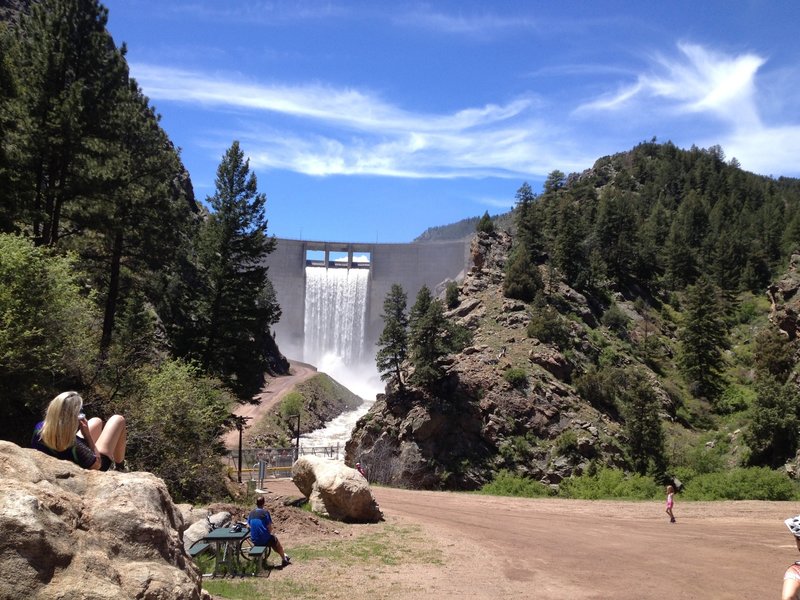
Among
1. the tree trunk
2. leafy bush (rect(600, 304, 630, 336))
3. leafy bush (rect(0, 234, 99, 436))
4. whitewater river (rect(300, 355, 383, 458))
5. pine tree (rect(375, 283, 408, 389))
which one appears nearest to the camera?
leafy bush (rect(0, 234, 99, 436))

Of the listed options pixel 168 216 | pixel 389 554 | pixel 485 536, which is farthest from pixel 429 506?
pixel 168 216

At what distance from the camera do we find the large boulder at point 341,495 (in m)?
16.4

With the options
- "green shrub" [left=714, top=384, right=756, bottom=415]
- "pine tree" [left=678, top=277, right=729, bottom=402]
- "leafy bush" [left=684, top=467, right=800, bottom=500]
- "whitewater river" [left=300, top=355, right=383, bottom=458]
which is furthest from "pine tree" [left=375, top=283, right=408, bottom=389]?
"whitewater river" [left=300, top=355, right=383, bottom=458]

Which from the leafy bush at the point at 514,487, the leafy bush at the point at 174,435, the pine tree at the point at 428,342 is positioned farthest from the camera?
the pine tree at the point at 428,342

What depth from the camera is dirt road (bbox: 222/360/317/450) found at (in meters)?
53.0

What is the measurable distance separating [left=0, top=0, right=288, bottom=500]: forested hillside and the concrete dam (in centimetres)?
5904

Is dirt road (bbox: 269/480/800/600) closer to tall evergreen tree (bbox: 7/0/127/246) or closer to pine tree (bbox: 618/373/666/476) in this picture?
pine tree (bbox: 618/373/666/476)

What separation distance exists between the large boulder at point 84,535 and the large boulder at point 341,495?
11.5m

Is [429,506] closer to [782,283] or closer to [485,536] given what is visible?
[485,536]

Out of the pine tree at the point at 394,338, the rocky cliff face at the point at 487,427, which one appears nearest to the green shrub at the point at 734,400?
the rocky cliff face at the point at 487,427

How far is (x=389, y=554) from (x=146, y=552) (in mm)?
8986

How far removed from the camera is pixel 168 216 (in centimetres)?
2094

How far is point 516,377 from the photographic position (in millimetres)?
38938

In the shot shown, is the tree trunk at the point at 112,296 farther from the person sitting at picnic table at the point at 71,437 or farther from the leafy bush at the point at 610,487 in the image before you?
the leafy bush at the point at 610,487
